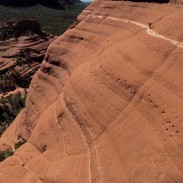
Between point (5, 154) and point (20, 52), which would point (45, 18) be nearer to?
point (20, 52)

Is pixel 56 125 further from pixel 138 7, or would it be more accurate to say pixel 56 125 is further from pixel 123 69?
pixel 138 7

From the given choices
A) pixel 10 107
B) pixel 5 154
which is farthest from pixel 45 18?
pixel 5 154

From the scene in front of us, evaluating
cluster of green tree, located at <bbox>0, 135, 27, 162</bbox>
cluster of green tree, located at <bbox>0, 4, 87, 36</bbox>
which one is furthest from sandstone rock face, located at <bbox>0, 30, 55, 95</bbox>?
cluster of green tree, located at <bbox>0, 135, 27, 162</bbox>

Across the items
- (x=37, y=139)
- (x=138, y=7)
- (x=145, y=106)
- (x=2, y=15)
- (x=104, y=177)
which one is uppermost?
(x=138, y=7)

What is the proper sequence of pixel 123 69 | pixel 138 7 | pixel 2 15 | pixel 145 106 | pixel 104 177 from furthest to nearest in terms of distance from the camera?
1. pixel 2 15
2. pixel 138 7
3. pixel 123 69
4. pixel 145 106
5. pixel 104 177

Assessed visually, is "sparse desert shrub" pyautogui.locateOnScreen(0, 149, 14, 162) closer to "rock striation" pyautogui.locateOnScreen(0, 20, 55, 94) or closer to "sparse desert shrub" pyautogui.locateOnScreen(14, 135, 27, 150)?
"sparse desert shrub" pyautogui.locateOnScreen(14, 135, 27, 150)

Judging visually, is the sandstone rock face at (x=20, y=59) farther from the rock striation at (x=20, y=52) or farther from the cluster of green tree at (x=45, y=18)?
the cluster of green tree at (x=45, y=18)

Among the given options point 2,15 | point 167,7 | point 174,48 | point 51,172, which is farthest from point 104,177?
point 2,15
